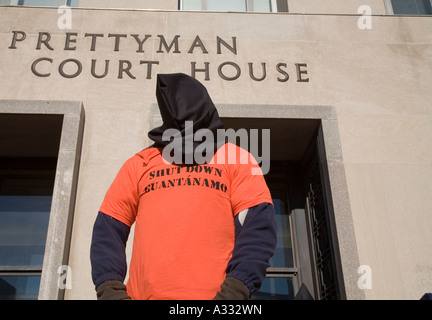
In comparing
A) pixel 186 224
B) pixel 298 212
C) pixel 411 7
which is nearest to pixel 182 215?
pixel 186 224

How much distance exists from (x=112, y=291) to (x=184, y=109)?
1.13 m

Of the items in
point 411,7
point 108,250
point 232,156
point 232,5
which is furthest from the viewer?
point 232,5

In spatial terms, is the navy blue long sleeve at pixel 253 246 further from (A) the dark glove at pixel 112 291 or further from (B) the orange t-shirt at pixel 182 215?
(A) the dark glove at pixel 112 291

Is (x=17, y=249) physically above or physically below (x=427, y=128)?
below

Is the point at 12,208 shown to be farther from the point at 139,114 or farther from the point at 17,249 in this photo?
the point at 139,114

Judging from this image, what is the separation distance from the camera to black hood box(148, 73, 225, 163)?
2.83 metres

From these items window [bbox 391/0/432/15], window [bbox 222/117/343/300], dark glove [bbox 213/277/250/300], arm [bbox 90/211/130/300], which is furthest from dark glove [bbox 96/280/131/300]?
window [bbox 391/0/432/15]

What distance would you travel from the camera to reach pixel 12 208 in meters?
6.08

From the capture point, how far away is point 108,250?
2.56m

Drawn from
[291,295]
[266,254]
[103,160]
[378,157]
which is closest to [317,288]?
[291,295]

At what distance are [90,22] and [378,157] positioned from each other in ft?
12.6

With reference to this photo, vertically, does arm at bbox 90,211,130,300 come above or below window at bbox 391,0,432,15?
below

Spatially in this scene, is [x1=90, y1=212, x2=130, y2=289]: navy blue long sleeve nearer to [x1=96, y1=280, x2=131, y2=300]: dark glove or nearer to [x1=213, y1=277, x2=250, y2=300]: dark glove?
[x1=96, y1=280, x2=131, y2=300]: dark glove

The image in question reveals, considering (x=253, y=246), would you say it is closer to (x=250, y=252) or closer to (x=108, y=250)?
(x=250, y=252)
